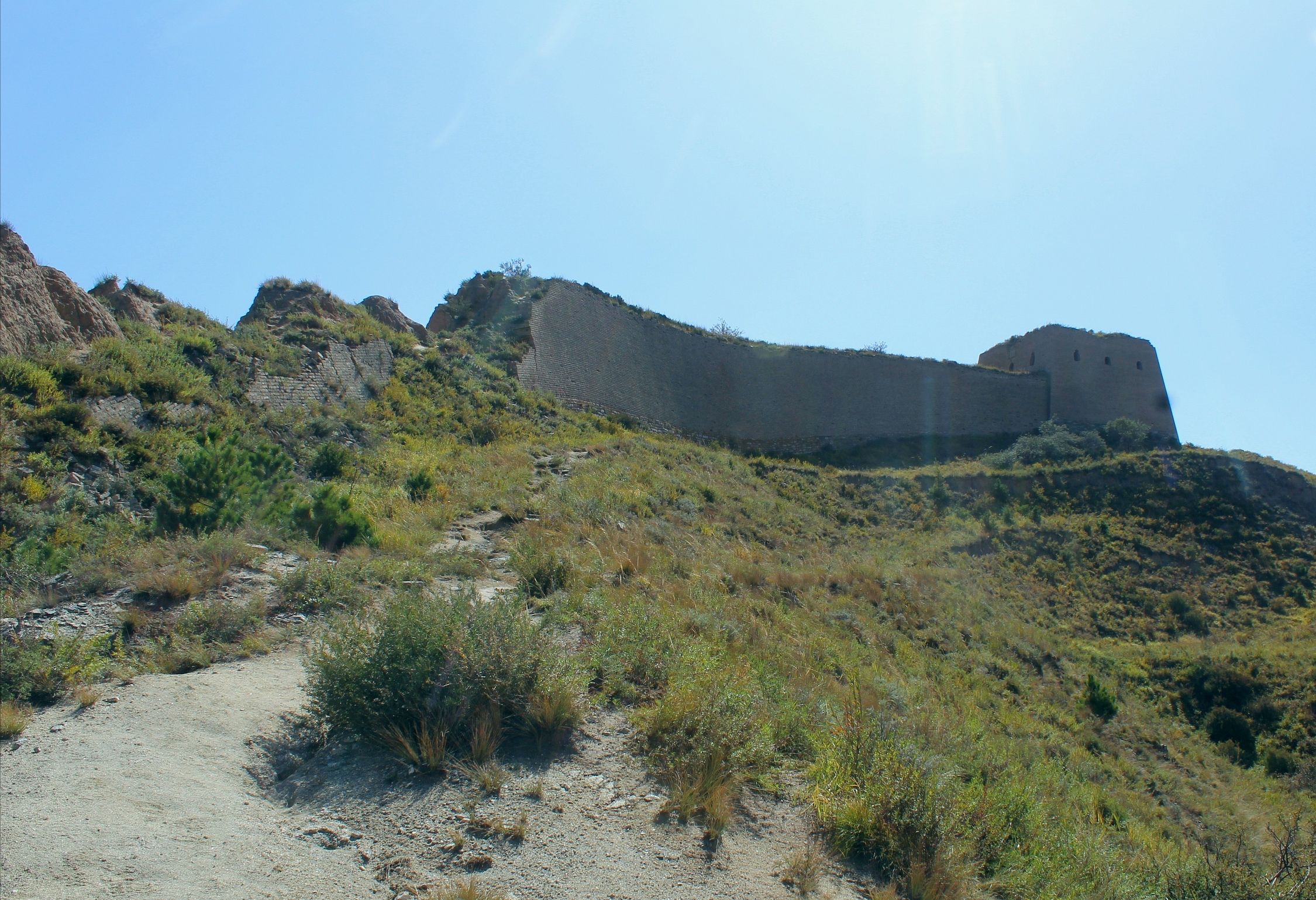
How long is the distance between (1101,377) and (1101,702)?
26435 mm

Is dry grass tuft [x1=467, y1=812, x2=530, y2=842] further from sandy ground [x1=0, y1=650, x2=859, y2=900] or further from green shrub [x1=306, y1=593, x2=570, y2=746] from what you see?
green shrub [x1=306, y1=593, x2=570, y2=746]

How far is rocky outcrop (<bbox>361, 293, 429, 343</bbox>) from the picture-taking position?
23.8 meters

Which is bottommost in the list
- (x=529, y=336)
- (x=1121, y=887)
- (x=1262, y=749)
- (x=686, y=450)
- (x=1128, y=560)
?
(x=1262, y=749)

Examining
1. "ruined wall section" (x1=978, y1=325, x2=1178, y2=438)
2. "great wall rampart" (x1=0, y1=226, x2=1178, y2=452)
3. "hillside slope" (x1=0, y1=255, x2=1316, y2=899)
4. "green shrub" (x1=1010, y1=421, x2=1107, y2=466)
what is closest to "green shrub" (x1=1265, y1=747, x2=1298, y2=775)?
"hillside slope" (x1=0, y1=255, x2=1316, y2=899)

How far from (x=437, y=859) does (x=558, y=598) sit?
3473 millimetres

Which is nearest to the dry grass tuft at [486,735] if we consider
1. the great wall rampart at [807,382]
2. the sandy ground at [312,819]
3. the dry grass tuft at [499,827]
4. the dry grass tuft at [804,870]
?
the sandy ground at [312,819]

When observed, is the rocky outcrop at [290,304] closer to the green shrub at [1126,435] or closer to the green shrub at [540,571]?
the green shrub at [540,571]

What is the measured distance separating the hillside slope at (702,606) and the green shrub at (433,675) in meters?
0.02

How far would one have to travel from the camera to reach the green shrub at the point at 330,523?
342 inches

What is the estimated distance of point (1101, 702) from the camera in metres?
12.6

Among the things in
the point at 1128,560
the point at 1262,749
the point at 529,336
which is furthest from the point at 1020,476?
the point at 529,336

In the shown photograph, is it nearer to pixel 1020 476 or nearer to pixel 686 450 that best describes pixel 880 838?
pixel 686 450

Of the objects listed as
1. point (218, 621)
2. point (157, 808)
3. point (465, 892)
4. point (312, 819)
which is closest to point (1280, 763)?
point (465, 892)

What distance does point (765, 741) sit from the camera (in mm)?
4766
